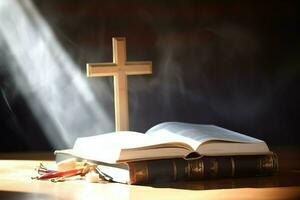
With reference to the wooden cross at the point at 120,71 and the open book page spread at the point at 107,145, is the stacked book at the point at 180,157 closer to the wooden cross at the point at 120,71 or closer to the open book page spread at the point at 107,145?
the open book page spread at the point at 107,145

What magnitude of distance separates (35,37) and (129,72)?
520 millimetres

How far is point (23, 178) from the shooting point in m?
1.53

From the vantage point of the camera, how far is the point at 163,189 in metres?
1.36

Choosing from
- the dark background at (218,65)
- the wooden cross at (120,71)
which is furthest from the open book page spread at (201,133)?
the dark background at (218,65)

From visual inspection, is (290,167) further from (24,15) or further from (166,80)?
(24,15)

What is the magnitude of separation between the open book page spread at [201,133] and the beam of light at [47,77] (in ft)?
1.80

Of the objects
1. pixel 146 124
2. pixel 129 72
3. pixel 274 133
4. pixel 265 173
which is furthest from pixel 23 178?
pixel 274 133

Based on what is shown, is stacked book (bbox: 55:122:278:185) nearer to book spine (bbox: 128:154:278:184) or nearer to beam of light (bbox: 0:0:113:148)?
book spine (bbox: 128:154:278:184)

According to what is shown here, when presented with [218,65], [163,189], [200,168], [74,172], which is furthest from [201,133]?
[218,65]

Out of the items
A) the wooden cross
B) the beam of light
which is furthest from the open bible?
the beam of light

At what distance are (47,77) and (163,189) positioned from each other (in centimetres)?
89

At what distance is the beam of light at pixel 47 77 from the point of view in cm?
212

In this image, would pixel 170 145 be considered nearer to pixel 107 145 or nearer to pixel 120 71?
pixel 107 145

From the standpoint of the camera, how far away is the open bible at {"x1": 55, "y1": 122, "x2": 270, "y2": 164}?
1396 millimetres
